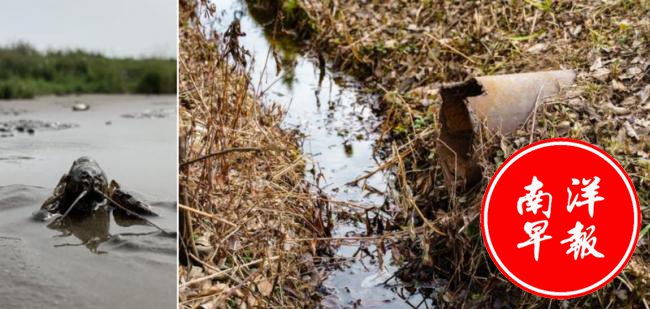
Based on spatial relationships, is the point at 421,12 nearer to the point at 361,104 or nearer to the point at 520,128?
the point at 361,104

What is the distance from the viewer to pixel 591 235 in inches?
127

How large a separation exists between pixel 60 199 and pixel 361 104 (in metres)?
3.58

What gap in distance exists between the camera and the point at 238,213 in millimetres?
3740

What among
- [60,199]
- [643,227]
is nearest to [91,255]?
[60,199]

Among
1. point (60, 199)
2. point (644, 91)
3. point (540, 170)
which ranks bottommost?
point (60, 199)

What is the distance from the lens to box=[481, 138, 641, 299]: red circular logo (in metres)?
3.23

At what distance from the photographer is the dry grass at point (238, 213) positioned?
10.5ft

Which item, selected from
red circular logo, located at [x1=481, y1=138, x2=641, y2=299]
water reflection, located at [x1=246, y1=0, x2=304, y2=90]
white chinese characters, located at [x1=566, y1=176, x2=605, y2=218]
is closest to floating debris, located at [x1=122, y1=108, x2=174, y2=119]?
red circular logo, located at [x1=481, y1=138, x2=641, y2=299]

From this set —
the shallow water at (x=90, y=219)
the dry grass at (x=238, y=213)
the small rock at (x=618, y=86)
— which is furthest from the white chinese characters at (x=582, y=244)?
the shallow water at (x=90, y=219)

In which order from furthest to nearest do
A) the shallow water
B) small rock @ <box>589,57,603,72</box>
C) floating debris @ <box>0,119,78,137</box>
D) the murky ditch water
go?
small rock @ <box>589,57,603,72</box>, floating debris @ <box>0,119,78,137</box>, the murky ditch water, the shallow water

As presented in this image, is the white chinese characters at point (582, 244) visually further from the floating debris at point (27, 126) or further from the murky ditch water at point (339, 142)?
the floating debris at point (27, 126)

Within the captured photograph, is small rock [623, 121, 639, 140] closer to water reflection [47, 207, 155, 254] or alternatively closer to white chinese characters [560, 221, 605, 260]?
white chinese characters [560, 221, 605, 260]

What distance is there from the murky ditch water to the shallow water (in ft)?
2.74

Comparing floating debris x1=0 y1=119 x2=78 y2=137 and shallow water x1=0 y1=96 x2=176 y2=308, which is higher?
floating debris x1=0 y1=119 x2=78 y2=137
